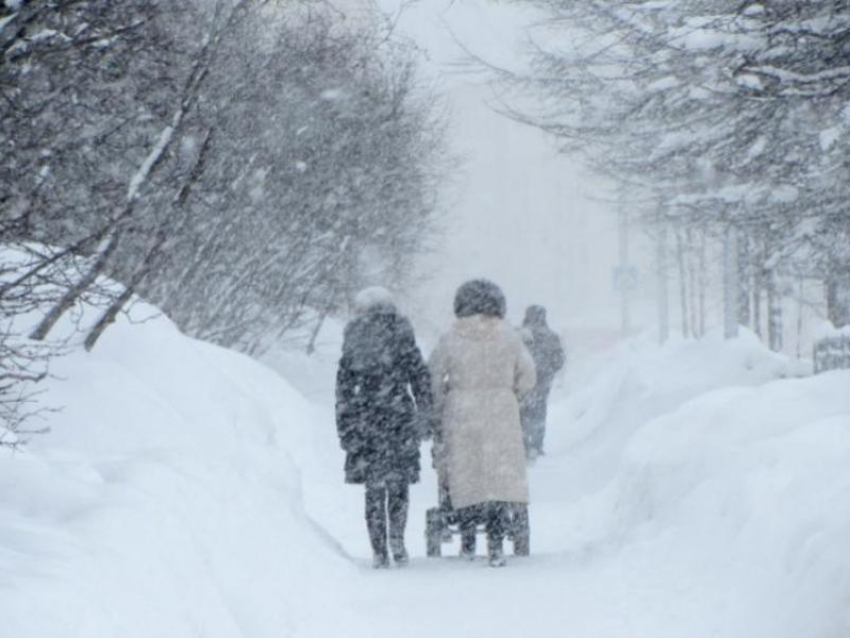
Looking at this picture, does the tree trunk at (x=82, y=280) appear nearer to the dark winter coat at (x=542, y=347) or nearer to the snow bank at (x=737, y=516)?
the snow bank at (x=737, y=516)

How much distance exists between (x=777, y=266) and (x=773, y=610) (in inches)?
296

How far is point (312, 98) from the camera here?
1969 centimetres

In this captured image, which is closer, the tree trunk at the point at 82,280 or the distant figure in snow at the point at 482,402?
the tree trunk at the point at 82,280

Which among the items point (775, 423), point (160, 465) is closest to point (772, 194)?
point (775, 423)

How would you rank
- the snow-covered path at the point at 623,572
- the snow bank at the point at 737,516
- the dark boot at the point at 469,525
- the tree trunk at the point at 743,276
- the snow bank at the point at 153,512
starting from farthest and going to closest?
the tree trunk at the point at 743,276 → the dark boot at the point at 469,525 → the snow-covered path at the point at 623,572 → the snow bank at the point at 737,516 → the snow bank at the point at 153,512

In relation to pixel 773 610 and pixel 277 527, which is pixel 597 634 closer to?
pixel 773 610

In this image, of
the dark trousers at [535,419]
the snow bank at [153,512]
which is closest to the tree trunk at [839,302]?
the dark trousers at [535,419]

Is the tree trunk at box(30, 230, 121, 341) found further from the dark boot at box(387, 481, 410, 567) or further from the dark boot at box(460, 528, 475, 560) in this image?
the dark boot at box(460, 528, 475, 560)

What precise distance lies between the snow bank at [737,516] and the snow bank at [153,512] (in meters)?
1.88

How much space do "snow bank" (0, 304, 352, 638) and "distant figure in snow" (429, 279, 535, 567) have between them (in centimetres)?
110

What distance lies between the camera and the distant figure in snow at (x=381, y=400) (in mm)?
9445

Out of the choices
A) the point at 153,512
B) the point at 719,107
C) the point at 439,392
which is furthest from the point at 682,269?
the point at 153,512

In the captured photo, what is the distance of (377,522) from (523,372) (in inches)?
54.2

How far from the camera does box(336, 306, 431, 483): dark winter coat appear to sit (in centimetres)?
945
